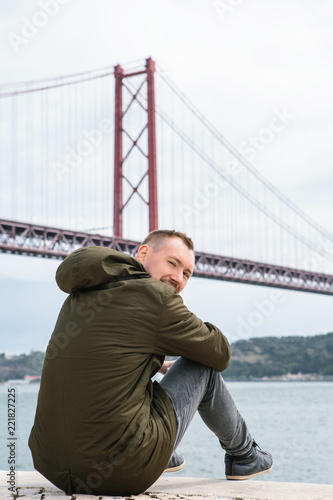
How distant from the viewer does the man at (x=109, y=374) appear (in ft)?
4.82

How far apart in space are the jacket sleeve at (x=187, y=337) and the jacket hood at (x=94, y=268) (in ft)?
0.35

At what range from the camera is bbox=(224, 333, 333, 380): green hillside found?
99.7 ft

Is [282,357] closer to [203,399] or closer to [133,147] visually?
[133,147]

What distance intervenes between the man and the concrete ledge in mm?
67

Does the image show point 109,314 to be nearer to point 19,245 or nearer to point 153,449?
point 153,449

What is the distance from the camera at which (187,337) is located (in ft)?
5.09

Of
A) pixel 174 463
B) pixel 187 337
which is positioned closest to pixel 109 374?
pixel 187 337

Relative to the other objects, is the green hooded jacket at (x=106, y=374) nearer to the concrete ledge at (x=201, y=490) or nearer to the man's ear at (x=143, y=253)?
the concrete ledge at (x=201, y=490)

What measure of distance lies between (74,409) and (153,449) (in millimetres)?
198

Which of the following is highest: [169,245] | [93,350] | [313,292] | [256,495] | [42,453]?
[313,292]

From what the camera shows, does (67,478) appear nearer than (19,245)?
Yes

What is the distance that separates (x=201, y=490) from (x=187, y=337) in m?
0.50

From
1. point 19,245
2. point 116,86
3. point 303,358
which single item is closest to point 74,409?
point 19,245

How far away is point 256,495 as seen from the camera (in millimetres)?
1727
